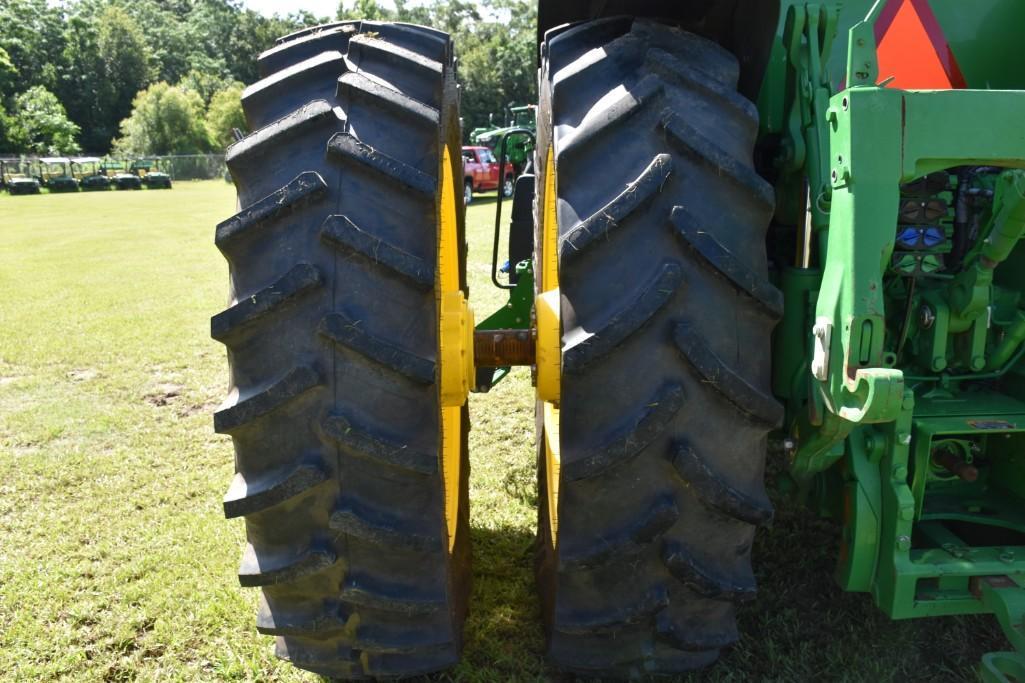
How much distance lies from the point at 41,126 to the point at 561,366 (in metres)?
66.3

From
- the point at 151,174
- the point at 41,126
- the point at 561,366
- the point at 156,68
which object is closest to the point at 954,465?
the point at 561,366

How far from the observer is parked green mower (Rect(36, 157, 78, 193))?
3672 centimetres

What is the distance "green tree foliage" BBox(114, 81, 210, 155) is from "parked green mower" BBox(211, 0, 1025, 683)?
2572 inches

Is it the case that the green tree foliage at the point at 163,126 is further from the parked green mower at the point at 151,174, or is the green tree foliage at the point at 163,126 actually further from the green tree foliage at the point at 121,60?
the green tree foliage at the point at 121,60

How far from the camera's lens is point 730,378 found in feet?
5.77

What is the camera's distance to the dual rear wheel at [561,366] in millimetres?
1765

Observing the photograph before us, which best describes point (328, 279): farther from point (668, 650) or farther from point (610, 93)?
point (668, 650)

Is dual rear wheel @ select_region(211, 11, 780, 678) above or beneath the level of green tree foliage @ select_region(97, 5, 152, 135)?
beneath

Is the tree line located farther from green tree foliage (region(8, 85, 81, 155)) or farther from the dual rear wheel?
the dual rear wheel

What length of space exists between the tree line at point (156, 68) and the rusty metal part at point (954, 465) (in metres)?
44.7

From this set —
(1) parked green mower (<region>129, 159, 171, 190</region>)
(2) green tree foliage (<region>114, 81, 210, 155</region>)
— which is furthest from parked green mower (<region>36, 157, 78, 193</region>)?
(2) green tree foliage (<region>114, 81, 210, 155</region>)

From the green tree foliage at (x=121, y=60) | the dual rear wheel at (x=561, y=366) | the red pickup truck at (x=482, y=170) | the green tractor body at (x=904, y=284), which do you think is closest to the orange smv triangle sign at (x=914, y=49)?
the green tractor body at (x=904, y=284)

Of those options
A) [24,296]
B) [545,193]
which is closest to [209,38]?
[24,296]

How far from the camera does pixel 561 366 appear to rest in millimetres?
1785
